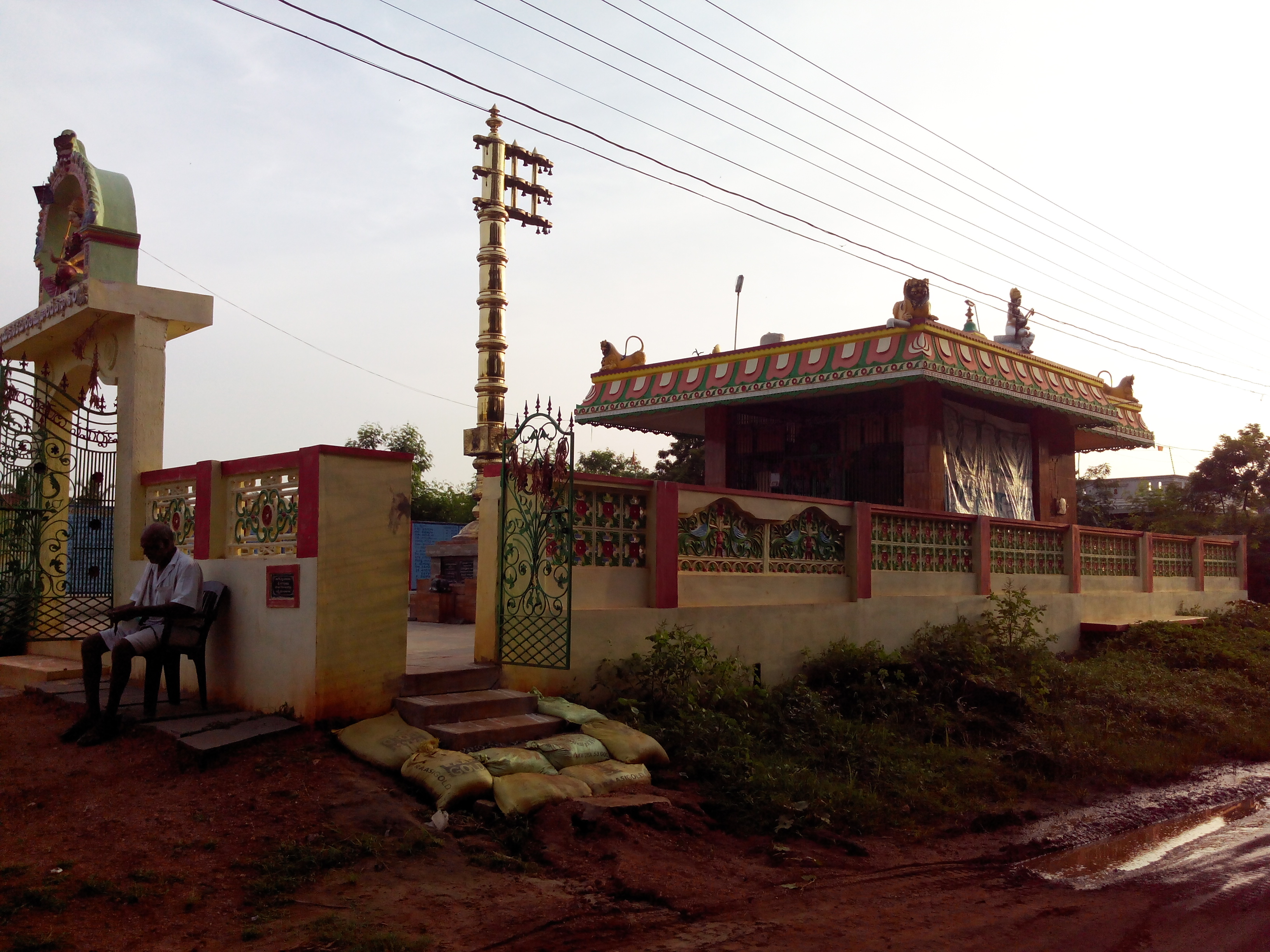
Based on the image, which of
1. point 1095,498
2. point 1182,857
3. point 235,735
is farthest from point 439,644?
point 1095,498

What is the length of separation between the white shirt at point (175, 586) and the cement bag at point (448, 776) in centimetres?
221

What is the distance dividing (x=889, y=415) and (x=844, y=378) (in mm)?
2272

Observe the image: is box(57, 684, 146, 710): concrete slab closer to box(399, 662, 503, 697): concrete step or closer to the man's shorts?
the man's shorts

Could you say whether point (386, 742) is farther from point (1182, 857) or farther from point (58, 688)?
point (1182, 857)

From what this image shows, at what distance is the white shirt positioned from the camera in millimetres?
6902

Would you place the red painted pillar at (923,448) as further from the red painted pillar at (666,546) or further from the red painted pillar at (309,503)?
the red painted pillar at (309,503)

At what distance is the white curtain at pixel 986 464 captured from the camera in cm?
1443

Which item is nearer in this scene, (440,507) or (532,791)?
(532,791)

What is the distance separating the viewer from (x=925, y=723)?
29.5 feet

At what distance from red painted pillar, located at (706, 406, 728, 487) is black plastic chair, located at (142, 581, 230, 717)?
976 cm

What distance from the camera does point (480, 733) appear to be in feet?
20.7

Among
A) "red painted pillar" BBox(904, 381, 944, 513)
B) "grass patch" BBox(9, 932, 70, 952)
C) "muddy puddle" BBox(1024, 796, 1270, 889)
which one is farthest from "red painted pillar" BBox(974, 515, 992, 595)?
"grass patch" BBox(9, 932, 70, 952)

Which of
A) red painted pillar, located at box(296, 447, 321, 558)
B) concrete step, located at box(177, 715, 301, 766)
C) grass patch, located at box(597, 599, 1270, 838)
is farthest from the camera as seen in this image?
grass patch, located at box(597, 599, 1270, 838)

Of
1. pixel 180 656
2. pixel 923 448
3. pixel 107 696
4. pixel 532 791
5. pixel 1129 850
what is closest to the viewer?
pixel 532 791
